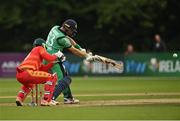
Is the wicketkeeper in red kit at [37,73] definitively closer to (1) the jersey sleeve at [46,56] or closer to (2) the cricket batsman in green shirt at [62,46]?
(1) the jersey sleeve at [46,56]

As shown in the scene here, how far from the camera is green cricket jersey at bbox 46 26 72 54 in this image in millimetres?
19016

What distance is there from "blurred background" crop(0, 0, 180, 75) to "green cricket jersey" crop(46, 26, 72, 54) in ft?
99.5

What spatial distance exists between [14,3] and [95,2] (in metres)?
5.81

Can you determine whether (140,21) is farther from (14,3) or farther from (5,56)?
(5,56)

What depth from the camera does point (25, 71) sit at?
18359 millimetres

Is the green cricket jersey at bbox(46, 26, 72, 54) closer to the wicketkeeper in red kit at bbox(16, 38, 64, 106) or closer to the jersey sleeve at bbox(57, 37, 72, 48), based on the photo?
the jersey sleeve at bbox(57, 37, 72, 48)

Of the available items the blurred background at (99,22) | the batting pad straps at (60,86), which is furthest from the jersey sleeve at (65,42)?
the blurred background at (99,22)

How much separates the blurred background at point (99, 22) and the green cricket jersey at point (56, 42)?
30318 millimetres

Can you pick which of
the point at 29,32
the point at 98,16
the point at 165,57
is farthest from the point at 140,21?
the point at 165,57

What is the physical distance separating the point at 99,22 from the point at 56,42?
30851 mm

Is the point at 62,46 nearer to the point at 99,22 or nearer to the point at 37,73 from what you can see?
the point at 37,73

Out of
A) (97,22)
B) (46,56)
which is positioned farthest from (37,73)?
(97,22)

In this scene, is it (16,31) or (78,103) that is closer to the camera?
(78,103)

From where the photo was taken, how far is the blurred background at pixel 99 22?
50.1 meters
